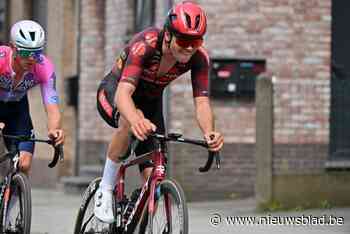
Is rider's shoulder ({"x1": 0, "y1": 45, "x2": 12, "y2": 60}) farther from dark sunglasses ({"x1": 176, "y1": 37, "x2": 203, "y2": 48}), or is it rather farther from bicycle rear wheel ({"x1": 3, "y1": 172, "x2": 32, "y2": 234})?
dark sunglasses ({"x1": 176, "y1": 37, "x2": 203, "y2": 48})

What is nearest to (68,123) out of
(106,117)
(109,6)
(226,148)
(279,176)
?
(109,6)

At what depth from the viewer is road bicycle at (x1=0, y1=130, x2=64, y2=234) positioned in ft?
25.2

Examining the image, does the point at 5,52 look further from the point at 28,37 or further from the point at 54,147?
the point at 54,147

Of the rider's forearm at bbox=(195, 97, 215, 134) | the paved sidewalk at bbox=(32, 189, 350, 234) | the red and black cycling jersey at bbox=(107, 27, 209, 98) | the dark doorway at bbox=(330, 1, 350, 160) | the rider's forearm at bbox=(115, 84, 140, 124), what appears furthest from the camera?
the dark doorway at bbox=(330, 1, 350, 160)

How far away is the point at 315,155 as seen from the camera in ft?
43.7

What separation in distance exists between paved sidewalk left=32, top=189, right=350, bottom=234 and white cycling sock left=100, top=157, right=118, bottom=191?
2.64m

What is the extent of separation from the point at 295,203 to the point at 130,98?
19.8 feet

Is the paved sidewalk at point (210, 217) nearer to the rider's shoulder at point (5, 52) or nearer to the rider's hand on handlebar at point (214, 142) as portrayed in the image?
the rider's shoulder at point (5, 52)

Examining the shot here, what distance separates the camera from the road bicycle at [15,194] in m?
7.69

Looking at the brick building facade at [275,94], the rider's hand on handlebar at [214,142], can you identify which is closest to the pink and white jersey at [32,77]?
the rider's hand on handlebar at [214,142]

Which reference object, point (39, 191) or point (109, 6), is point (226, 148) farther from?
point (39, 191)

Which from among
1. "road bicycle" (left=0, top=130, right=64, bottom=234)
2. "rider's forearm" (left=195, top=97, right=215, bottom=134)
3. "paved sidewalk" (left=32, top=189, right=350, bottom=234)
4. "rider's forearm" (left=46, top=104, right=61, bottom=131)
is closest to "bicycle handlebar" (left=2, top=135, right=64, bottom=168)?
"road bicycle" (left=0, top=130, right=64, bottom=234)

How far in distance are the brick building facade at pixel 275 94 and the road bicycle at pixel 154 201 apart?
597 centimetres

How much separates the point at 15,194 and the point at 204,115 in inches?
76.7
